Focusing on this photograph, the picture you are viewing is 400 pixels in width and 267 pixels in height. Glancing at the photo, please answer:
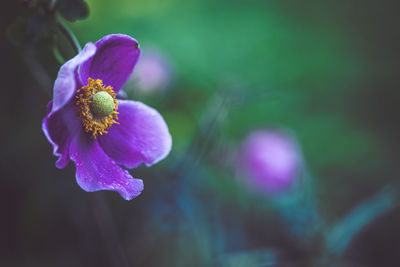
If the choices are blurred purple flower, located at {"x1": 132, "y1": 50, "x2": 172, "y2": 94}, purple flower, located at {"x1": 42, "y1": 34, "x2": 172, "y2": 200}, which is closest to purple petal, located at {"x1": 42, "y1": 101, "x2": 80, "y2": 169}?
purple flower, located at {"x1": 42, "y1": 34, "x2": 172, "y2": 200}

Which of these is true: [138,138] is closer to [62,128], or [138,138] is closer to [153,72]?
[62,128]

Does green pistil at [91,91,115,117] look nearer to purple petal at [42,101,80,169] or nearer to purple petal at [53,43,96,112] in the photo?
purple petal at [42,101,80,169]

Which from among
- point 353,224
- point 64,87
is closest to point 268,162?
point 353,224

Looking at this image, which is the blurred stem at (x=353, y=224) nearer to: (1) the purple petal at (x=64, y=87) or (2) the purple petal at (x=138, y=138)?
(2) the purple petal at (x=138, y=138)

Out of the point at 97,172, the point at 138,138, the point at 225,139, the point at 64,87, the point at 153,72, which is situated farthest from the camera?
the point at 225,139

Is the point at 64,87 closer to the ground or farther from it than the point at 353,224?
closer to the ground

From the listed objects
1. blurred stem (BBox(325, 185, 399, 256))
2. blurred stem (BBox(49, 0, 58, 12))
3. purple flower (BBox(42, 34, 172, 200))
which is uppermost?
blurred stem (BBox(325, 185, 399, 256))
